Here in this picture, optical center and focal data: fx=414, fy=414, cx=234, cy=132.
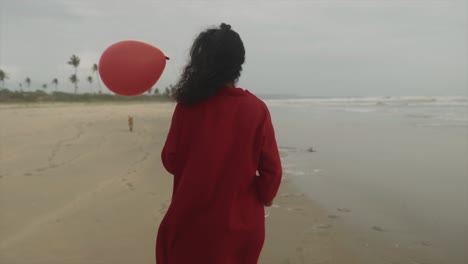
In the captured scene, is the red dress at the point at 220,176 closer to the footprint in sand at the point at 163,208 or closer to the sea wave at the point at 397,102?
the footprint in sand at the point at 163,208

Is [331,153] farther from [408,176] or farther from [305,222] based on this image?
[305,222]

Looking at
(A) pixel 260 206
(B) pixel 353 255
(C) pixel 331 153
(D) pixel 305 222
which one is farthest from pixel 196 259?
(C) pixel 331 153

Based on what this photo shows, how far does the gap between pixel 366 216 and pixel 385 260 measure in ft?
3.73

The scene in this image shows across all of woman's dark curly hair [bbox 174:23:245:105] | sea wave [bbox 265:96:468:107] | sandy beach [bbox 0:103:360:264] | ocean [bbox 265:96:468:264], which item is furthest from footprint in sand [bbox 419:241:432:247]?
sea wave [bbox 265:96:468:107]

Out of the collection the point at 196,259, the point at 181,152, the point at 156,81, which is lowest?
the point at 196,259

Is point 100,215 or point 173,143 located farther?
point 100,215

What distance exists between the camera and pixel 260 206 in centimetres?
191

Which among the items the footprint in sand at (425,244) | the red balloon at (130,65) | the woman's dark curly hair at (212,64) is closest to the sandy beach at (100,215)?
the footprint in sand at (425,244)

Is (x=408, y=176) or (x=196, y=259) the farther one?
(x=408, y=176)

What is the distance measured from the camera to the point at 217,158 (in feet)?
5.71

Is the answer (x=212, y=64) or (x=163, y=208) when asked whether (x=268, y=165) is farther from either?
(x=163, y=208)

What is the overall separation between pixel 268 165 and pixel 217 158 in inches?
9.4

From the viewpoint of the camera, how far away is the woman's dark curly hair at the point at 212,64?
176 centimetres

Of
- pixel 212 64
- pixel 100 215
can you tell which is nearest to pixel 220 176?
pixel 212 64
